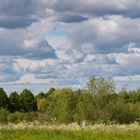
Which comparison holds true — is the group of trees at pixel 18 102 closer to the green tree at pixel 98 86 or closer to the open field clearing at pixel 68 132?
the green tree at pixel 98 86

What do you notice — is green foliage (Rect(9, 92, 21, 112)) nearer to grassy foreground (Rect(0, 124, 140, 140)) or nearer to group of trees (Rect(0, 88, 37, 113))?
group of trees (Rect(0, 88, 37, 113))

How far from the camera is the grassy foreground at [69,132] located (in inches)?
1038

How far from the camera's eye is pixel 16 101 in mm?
119375

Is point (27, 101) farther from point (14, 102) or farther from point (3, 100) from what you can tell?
point (3, 100)

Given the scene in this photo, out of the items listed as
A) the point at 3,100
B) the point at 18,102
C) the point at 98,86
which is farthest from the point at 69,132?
the point at 18,102

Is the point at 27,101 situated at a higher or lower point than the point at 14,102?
higher

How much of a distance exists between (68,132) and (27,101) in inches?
3692

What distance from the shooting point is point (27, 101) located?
12106 centimetres

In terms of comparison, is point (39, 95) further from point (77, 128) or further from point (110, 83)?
point (77, 128)

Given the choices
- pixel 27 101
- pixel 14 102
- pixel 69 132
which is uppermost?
pixel 27 101

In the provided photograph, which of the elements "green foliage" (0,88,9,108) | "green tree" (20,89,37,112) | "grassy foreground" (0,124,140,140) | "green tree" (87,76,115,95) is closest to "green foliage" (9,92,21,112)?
"green tree" (20,89,37,112)

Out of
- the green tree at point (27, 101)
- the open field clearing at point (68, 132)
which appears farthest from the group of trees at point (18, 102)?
the open field clearing at point (68, 132)

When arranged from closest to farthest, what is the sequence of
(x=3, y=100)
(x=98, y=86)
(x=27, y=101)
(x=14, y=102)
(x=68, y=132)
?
(x=68, y=132) < (x=98, y=86) < (x=3, y=100) < (x=14, y=102) < (x=27, y=101)

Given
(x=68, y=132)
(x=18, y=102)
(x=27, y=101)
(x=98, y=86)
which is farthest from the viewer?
(x=27, y=101)
